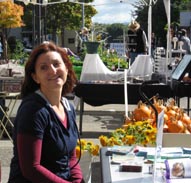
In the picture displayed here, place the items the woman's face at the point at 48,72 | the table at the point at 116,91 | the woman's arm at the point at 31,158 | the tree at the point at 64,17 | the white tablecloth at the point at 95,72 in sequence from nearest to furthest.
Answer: the woman's arm at the point at 31,158
the woman's face at the point at 48,72
the table at the point at 116,91
the white tablecloth at the point at 95,72
the tree at the point at 64,17

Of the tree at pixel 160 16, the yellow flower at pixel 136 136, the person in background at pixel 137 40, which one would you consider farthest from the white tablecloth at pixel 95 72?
the tree at pixel 160 16

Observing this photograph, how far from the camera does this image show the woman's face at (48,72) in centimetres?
285

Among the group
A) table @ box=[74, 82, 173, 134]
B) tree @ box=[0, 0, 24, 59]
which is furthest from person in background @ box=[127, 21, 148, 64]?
tree @ box=[0, 0, 24, 59]

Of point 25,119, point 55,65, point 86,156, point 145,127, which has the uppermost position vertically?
point 55,65

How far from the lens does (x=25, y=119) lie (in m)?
2.62

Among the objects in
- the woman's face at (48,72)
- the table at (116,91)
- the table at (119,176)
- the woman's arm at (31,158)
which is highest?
the woman's face at (48,72)

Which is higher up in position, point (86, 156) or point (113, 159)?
point (113, 159)

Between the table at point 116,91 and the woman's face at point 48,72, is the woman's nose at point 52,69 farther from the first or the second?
the table at point 116,91

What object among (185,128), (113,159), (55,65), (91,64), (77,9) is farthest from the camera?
(77,9)

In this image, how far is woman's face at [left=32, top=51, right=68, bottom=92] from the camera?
9.34 feet

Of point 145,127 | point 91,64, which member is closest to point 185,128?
point 145,127

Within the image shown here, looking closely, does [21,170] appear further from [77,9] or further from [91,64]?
[77,9]

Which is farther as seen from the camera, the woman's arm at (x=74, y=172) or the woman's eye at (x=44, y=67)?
the woman's arm at (x=74, y=172)

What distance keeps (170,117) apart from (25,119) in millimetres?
2759
